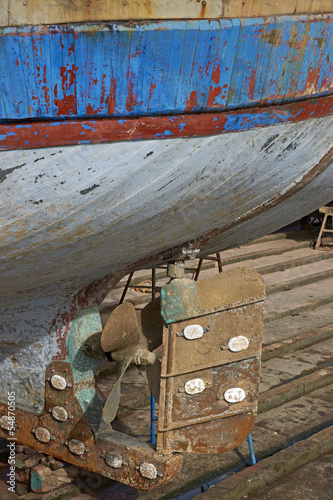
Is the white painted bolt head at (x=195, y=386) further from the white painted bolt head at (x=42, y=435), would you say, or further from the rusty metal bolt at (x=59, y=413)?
the white painted bolt head at (x=42, y=435)

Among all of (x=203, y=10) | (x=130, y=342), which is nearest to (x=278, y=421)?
A: (x=130, y=342)

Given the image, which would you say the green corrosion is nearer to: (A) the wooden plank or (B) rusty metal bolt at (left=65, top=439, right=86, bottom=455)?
(B) rusty metal bolt at (left=65, top=439, right=86, bottom=455)

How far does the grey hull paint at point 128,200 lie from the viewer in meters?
2.97

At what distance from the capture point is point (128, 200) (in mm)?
3211

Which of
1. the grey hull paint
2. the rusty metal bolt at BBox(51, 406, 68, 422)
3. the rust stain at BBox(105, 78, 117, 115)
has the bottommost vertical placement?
the rusty metal bolt at BBox(51, 406, 68, 422)

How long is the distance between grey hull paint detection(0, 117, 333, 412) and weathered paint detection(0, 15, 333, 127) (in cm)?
17

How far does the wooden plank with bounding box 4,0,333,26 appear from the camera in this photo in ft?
8.90

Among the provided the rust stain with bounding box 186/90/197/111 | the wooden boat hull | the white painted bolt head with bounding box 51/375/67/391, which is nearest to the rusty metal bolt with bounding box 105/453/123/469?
the wooden boat hull

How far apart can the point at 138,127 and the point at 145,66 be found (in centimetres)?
26

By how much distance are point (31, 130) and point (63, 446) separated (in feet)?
8.05

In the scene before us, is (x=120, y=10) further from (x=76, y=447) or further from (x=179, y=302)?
(x=76, y=447)

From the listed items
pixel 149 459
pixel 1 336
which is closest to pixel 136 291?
pixel 1 336

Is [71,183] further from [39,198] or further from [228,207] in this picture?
[228,207]

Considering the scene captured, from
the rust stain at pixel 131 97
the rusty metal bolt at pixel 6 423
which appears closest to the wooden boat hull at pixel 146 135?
the rust stain at pixel 131 97
